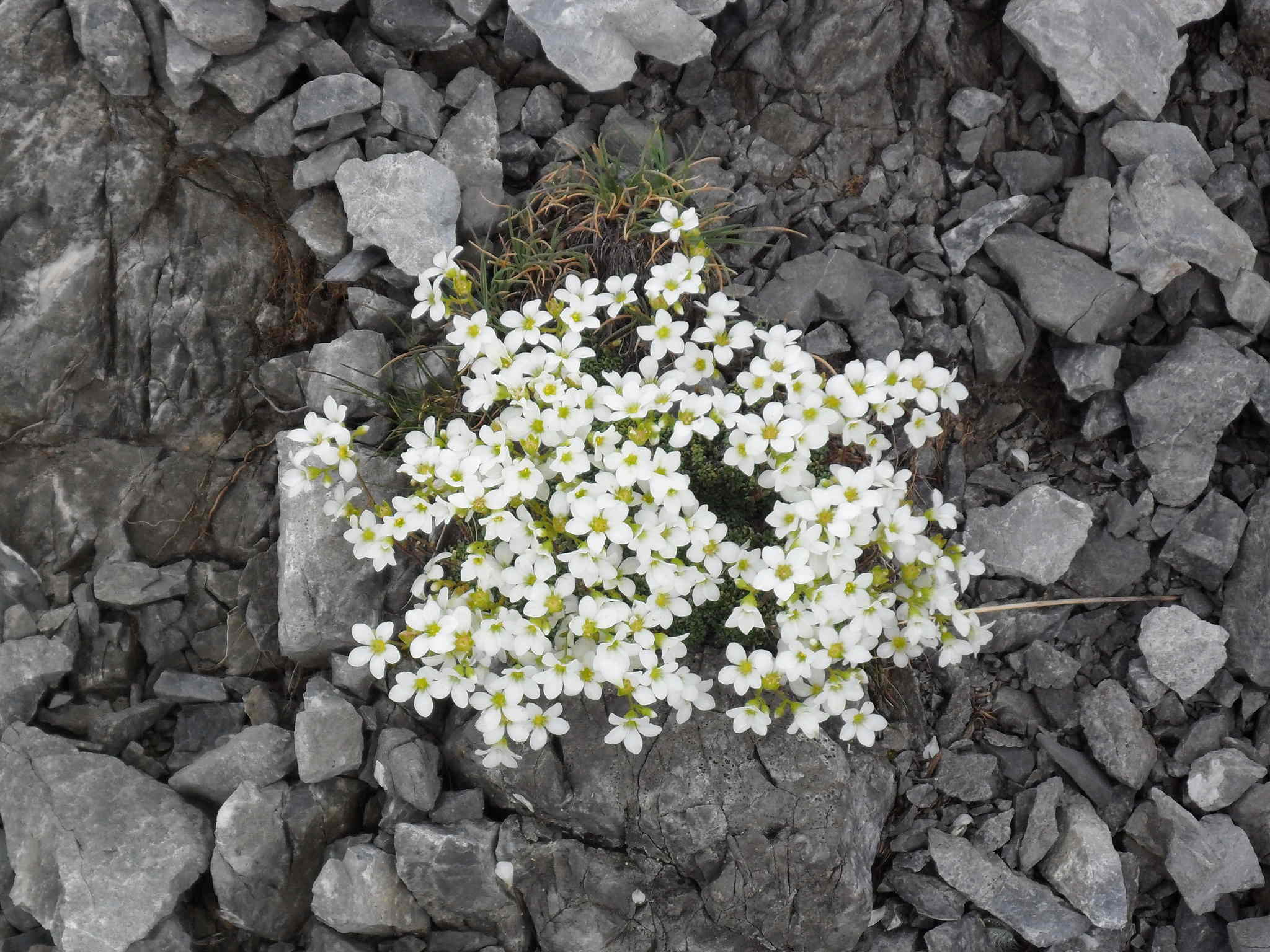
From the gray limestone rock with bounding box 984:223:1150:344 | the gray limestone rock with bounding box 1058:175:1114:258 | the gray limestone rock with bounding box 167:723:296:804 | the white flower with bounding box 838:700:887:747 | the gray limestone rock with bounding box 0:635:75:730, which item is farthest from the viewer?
the gray limestone rock with bounding box 1058:175:1114:258

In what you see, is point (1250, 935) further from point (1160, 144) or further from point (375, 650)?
point (375, 650)

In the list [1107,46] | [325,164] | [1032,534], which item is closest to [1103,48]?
[1107,46]

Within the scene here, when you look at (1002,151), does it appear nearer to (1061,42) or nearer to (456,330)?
(1061,42)

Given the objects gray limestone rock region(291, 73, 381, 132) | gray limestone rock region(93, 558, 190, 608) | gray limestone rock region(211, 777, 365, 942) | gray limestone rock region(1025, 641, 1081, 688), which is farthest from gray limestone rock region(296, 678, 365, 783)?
gray limestone rock region(1025, 641, 1081, 688)

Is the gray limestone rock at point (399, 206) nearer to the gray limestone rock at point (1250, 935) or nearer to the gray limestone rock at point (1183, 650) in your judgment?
the gray limestone rock at point (1183, 650)

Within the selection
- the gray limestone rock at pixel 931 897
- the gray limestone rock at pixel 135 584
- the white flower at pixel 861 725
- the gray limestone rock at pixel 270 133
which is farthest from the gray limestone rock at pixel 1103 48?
the gray limestone rock at pixel 135 584

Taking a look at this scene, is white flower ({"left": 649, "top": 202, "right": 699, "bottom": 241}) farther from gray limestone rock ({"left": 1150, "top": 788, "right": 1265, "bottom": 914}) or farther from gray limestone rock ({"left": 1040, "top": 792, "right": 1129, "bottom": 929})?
gray limestone rock ({"left": 1150, "top": 788, "right": 1265, "bottom": 914})
